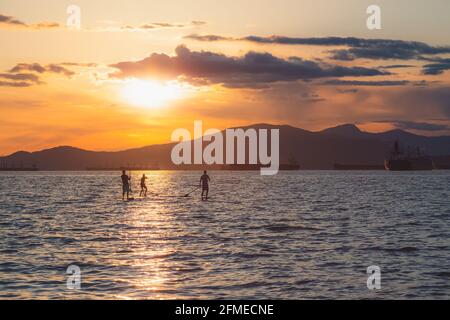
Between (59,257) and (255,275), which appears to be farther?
(59,257)

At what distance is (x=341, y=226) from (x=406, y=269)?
16210 millimetres

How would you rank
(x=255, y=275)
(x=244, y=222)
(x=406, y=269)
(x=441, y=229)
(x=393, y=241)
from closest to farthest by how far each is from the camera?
1. (x=255, y=275)
2. (x=406, y=269)
3. (x=393, y=241)
4. (x=441, y=229)
5. (x=244, y=222)

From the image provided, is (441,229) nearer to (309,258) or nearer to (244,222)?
(244,222)

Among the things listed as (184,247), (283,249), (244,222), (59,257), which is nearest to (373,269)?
(283,249)

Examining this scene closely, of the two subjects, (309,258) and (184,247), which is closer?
(309,258)

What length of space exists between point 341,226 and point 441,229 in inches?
208

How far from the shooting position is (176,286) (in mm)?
17500

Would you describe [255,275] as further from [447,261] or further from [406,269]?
[447,261]
